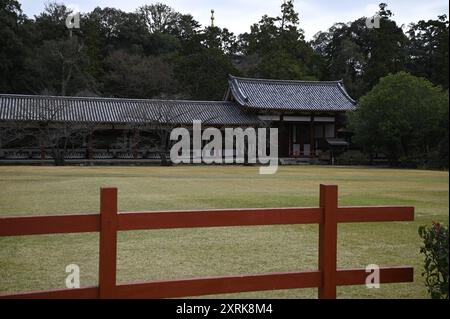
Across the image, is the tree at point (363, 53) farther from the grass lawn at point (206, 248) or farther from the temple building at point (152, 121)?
the grass lawn at point (206, 248)

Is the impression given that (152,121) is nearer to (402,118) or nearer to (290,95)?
(290,95)

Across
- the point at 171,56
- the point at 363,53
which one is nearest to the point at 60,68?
the point at 171,56

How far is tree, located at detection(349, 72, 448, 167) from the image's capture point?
29.2 metres

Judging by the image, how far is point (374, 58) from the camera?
42344mm

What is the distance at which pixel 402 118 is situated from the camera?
29438 millimetres

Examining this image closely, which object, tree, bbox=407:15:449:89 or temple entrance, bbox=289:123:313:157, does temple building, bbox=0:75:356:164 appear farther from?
tree, bbox=407:15:449:89

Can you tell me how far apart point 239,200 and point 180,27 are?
5101 cm

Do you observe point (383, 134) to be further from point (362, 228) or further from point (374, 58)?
point (362, 228)

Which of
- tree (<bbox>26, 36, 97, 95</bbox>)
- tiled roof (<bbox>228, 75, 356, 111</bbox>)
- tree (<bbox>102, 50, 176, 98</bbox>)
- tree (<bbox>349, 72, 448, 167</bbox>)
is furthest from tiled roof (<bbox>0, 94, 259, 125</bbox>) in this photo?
tree (<bbox>102, 50, 176, 98</bbox>)

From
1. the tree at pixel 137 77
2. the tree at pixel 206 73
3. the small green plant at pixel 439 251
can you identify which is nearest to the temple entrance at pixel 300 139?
the tree at pixel 206 73

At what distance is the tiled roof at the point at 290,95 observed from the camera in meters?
36.1

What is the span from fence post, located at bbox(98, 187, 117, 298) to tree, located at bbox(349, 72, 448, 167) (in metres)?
28.2
